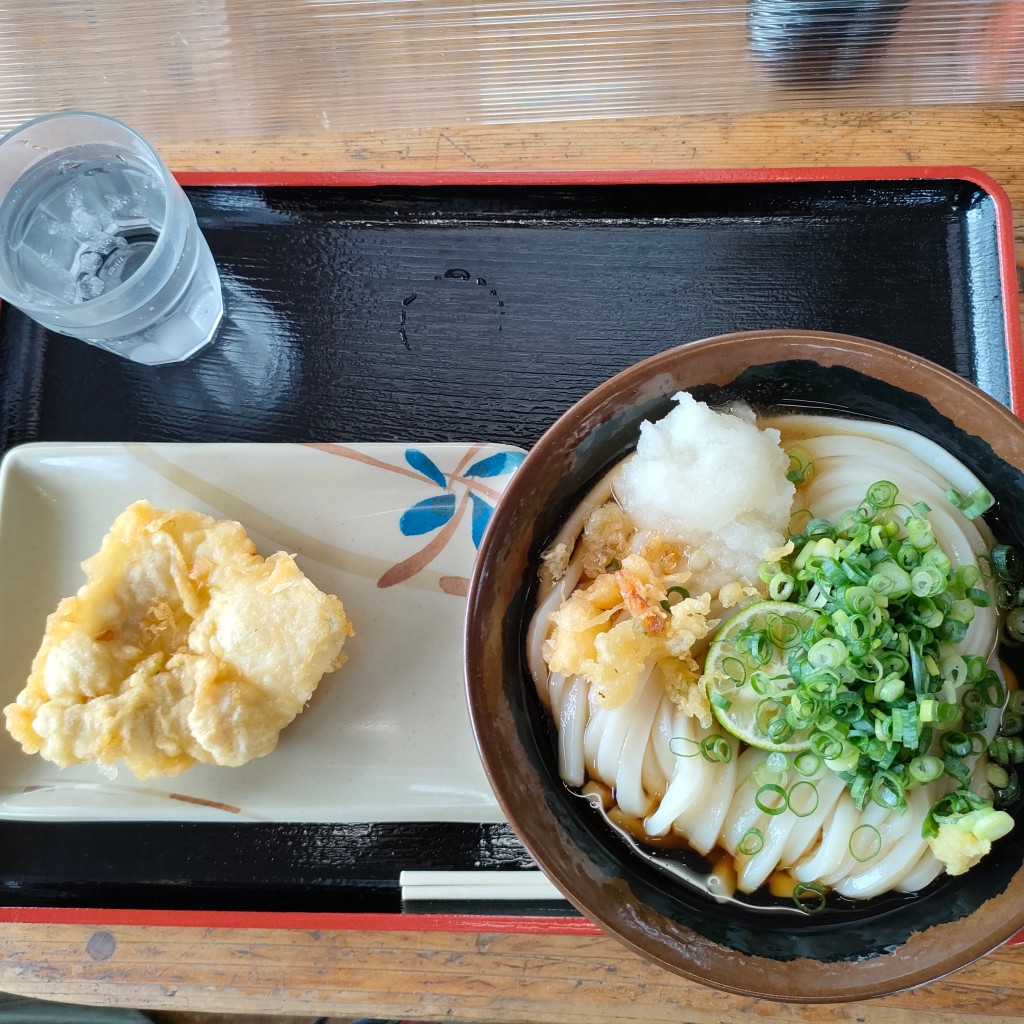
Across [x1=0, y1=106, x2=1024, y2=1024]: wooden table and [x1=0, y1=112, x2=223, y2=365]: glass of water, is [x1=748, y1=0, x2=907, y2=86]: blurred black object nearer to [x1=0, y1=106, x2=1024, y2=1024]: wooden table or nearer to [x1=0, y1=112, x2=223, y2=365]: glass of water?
[x1=0, y1=112, x2=223, y2=365]: glass of water

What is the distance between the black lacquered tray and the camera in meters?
1.96

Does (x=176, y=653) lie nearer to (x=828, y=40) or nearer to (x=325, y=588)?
(x=325, y=588)

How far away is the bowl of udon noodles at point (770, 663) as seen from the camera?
4.75ft

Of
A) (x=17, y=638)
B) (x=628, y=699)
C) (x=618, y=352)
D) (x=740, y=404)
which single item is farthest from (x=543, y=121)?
(x=17, y=638)

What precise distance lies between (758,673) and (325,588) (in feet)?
3.13

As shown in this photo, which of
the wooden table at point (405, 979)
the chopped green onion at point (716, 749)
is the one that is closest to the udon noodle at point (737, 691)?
the chopped green onion at point (716, 749)

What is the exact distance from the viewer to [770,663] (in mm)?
1521

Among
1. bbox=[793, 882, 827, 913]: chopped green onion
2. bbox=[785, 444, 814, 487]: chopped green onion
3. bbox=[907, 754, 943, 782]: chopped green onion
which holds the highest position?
bbox=[785, 444, 814, 487]: chopped green onion

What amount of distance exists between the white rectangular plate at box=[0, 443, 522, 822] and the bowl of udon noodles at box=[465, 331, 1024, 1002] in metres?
0.26

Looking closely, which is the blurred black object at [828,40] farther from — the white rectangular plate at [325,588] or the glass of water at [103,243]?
the glass of water at [103,243]

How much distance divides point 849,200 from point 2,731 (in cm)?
233

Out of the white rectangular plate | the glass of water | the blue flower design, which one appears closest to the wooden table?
the white rectangular plate

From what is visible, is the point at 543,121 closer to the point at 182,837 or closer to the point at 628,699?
the point at 628,699

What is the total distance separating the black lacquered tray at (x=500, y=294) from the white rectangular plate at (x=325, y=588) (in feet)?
0.39
